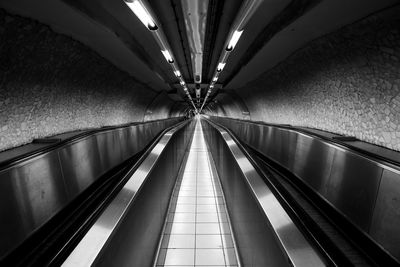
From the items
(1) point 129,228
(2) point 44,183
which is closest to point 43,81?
(2) point 44,183

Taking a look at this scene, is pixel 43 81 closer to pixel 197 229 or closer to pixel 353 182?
pixel 197 229

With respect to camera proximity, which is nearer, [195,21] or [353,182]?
[353,182]

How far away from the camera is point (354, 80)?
393 cm

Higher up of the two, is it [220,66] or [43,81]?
[220,66]

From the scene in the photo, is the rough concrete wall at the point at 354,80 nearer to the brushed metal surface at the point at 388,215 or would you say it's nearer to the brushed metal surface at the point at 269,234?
the brushed metal surface at the point at 388,215

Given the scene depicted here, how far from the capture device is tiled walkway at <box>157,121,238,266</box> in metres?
3.18

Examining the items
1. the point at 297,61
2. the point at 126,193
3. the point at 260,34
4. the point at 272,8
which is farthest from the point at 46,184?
the point at 297,61

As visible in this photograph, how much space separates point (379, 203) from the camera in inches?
90.8

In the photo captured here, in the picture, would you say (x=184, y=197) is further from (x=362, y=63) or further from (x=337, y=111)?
(x=362, y=63)

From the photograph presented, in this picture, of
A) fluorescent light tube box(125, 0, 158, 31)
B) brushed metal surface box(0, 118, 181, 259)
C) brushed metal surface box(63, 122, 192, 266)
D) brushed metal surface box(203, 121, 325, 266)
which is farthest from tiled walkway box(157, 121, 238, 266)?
fluorescent light tube box(125, 0, 158, 31)

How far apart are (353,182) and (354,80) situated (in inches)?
80.6

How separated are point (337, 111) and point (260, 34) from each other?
2437mm

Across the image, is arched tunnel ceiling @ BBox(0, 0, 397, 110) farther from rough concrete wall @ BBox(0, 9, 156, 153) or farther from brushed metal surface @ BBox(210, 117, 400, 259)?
brushed metal surface @ BBox(210, 117, 400, 259)

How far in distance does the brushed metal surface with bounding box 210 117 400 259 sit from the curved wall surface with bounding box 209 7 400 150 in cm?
82
